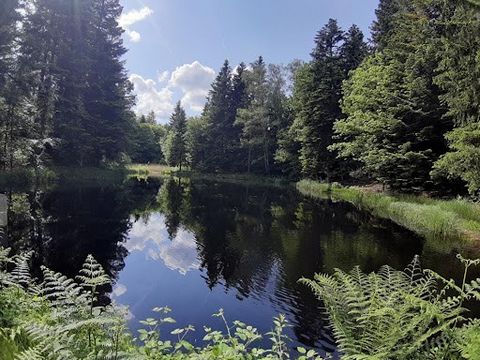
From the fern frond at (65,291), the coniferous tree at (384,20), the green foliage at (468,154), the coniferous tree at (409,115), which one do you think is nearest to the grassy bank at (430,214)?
the green foliage at (468,154)

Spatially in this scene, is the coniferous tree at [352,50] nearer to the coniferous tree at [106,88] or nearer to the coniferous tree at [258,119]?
the coniferous tree at [258,119]

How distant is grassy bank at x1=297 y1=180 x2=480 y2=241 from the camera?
50.6 ft

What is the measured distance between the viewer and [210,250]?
13055 mm

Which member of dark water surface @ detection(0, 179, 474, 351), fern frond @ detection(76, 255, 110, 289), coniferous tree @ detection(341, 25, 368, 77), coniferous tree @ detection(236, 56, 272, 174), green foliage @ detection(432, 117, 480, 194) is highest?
coniferous tree @ detection(341, 25, 368, 77)

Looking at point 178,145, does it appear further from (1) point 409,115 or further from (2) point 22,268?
(2) point 22,268

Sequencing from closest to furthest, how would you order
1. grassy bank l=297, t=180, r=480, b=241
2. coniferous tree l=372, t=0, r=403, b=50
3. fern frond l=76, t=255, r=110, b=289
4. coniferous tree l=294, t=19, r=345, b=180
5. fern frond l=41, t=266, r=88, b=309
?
fern frond l=76, t=255, r=110, b=289, fern frond l=41, t=266, r=88, b=309, grassy bank l=297, t=180, r=480, b=241, coniferous tree l=372, t=0, r=403, b=50, coniferous tree l=294, t=19, r=345, b=180

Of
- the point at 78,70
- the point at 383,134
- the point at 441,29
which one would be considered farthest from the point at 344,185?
the point at 78,70

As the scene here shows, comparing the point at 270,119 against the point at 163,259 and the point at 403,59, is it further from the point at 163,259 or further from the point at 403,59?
the point at 163,259

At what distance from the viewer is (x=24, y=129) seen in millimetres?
25297

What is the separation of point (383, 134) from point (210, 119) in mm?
34855

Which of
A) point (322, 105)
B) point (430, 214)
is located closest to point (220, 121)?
point (322, 105)

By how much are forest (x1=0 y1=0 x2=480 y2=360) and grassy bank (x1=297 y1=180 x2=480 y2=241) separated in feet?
0.34

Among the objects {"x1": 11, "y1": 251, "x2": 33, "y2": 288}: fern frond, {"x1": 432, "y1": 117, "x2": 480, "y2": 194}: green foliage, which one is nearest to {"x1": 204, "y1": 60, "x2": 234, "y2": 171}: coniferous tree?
{"x1": 432, "y1": 117, "x2": 480, "y2": 194}: green foliage

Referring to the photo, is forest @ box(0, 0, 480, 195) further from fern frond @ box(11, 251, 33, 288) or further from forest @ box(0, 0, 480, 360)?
fern frond @ box(11, 251, 33, 288)
